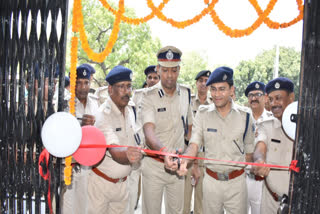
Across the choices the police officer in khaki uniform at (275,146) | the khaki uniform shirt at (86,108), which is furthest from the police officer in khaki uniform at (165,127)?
the police officer in khaki uniform at (275,146)

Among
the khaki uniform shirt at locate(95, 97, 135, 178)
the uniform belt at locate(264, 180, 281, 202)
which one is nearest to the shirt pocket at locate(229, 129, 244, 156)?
the uniform belt at locate(264, 180, 281, 202)

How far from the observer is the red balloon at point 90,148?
7.28 feet

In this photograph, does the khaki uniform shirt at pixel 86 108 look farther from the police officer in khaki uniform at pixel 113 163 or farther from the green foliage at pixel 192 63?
the green foliage at pixel 192 63

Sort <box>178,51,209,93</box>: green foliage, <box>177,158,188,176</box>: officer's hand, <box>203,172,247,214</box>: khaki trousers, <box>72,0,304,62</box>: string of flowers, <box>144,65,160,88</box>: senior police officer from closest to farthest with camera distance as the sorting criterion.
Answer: <box>177,158,188,176</box>: officer's hand, <box>203,172,247,214</box>: khaki trousers, <box>72,0,304,62</box>: string of flowers, <box>144,65,160,88</box>: senior police officer, <box>178,51,209,93</box>: green foliage

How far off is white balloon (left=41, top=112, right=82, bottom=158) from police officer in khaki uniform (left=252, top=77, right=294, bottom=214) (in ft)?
6.75

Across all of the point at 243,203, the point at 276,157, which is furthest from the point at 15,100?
the point at 276,157

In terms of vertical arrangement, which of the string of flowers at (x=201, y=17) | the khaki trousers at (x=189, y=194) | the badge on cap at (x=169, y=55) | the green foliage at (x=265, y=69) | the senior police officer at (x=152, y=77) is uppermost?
the green foliage at (x=265, y=69)

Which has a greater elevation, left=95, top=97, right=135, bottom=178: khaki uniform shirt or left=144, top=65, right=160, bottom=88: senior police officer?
left=144, top=65, right=160, bottom=88: senior police officer

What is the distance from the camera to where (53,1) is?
2021 mm

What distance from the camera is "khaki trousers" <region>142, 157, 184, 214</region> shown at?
11.9ft

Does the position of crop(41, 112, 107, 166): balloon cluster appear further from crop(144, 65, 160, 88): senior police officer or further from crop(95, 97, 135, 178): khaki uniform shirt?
crop(144, 65, 160, 88): senior police officer

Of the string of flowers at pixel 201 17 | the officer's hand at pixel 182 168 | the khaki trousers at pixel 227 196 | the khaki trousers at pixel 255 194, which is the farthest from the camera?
the khaki trousers at pixel 255 194

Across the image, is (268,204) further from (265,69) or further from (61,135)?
(265,69)

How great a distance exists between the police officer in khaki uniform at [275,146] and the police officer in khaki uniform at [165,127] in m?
1.06
